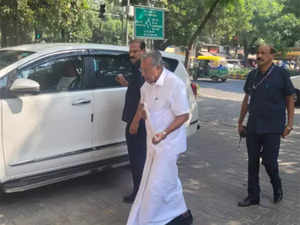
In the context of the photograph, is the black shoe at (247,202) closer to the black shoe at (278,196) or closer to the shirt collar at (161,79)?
the black shoe at (278,196)

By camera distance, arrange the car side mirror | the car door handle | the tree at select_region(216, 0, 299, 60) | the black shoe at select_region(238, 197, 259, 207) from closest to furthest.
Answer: the car side mirror, the car door handle, the black shoe at select_region(238, 197, 259, 207), the tree at select_region(216, 0, 299, 60)

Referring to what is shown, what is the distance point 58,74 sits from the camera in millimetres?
3992

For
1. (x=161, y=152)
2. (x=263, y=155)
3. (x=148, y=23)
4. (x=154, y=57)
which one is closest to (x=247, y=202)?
(x=263, y=155)

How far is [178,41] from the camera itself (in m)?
26.7

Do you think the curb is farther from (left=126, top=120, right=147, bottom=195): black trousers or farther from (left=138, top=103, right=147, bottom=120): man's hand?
(left=138, top=103, right=147, bottom=120): man's hand

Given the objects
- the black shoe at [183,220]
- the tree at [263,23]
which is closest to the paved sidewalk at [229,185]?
the black shoe at [183,220]

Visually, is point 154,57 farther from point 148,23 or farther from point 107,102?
point 148,23

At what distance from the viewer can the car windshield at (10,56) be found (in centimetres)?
373

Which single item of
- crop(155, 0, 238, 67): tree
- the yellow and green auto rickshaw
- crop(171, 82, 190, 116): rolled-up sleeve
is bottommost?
the yellow and green auto rickshaw

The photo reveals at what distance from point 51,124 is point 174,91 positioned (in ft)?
4.80

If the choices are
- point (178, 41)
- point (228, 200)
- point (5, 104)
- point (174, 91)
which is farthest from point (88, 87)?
point (178, 41)

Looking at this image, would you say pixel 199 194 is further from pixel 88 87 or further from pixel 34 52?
pixel 34 52

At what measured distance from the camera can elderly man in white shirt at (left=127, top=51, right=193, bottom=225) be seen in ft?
9.84

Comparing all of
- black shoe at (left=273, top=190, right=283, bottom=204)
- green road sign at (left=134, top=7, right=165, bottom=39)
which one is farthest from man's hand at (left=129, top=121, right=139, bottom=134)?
green road sign at (left=134, top=7, right=165, bottom=39)
